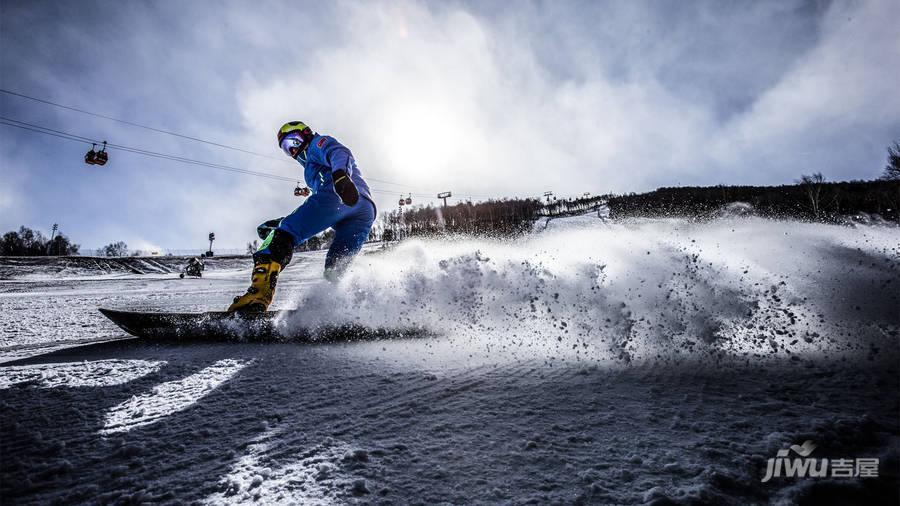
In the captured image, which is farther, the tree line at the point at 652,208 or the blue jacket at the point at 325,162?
the tree line at the point at 652,208

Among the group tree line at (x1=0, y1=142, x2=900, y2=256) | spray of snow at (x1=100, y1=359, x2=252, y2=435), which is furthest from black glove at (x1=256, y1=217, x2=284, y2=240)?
tree line at (x1=0, y1=142, x2=900, y2=256)

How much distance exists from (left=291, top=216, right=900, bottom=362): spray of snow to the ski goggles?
1458mm

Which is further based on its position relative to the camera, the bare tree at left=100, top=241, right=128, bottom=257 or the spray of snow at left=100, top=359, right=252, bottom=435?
the bare tree at left=100, top=241, right=128, bottom=257

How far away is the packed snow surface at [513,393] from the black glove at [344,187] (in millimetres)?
925

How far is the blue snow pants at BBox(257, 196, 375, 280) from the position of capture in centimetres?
347

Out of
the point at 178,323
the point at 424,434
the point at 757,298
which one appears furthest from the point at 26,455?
the point at 757,298

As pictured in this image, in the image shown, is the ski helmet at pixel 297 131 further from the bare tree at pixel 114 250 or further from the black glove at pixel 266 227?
the bare tree at pixel 114 250

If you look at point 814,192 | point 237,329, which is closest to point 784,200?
point 814,192

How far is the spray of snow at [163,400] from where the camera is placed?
1236 millimetres

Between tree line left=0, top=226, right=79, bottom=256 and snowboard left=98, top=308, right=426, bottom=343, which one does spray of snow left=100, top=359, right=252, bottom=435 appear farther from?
tree line left=0, top=226, right=79, bottom=256

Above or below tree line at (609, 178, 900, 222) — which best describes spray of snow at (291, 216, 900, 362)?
below

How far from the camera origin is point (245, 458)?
3.24 feet

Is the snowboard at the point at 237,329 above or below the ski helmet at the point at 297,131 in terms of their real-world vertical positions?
below

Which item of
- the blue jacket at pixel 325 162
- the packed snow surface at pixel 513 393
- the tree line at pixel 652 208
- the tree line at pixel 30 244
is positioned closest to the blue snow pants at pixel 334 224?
the blue jacket at pixel 325 162
